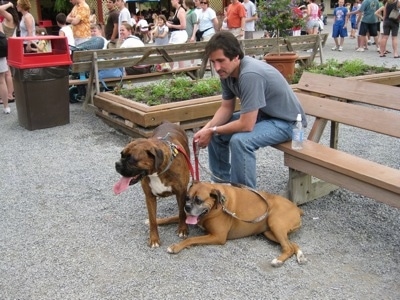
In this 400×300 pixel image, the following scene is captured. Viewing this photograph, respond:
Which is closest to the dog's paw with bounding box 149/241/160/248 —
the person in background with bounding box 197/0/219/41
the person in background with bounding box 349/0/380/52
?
the person in background with bounding box 197/0/219/41

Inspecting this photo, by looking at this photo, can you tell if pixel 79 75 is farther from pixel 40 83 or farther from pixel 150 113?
pixel 150 113

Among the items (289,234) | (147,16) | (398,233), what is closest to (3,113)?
(289,234)

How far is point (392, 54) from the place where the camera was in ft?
46.0

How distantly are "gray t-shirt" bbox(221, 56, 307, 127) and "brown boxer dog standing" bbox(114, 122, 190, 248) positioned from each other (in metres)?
0.65

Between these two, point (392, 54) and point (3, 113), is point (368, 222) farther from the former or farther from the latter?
point (392, 54)

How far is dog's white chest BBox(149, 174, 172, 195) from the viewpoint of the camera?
347 centimetres

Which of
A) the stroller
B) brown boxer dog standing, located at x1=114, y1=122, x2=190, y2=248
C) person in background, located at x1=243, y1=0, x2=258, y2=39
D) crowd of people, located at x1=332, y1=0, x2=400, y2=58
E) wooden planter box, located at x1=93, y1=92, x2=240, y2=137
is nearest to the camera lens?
brown boxer dog standing, located at x1=114, y1=122, x2=190, y2=248

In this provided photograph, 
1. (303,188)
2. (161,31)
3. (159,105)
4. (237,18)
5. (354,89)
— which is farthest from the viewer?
(237,18)

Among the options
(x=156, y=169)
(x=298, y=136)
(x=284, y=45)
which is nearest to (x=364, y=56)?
(x=284, y=45)

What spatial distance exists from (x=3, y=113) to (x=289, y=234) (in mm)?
6109

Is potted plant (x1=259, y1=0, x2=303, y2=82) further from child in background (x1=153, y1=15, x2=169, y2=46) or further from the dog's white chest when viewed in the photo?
the dog's white chest

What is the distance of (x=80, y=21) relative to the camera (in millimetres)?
9234

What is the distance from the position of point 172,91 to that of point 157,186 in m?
3.73

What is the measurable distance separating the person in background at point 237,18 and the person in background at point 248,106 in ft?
27.2
